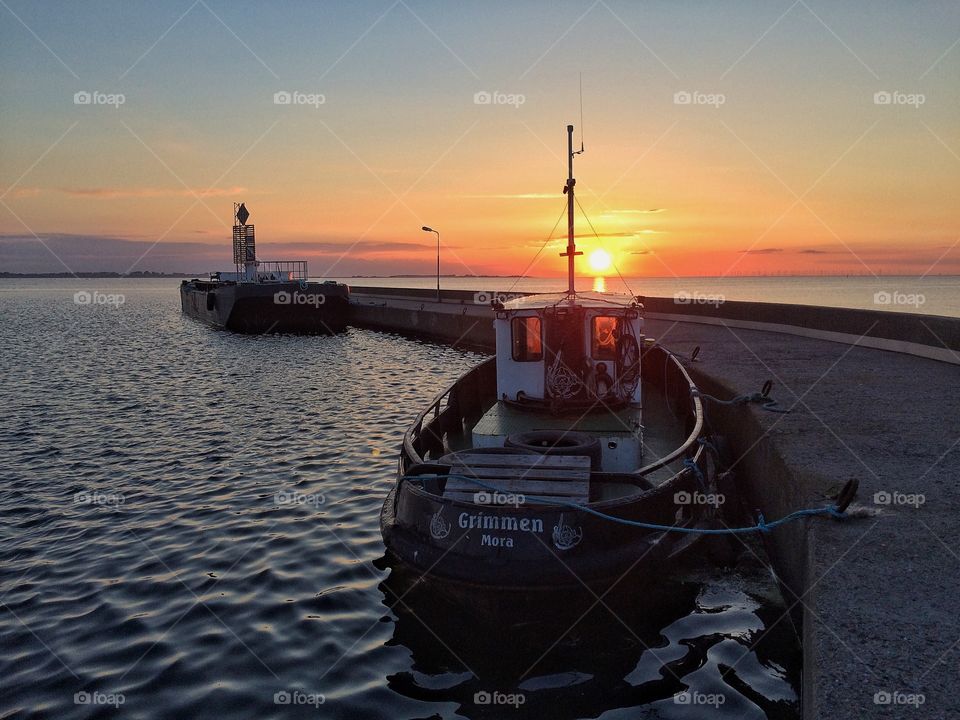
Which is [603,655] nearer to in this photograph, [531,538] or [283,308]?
[531,538]

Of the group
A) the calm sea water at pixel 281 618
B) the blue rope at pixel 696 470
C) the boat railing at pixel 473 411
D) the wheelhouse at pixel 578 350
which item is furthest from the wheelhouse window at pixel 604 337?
the calm sea water at pixel 281 618

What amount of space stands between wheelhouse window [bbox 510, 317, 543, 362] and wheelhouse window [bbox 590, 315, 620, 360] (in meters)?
0.91

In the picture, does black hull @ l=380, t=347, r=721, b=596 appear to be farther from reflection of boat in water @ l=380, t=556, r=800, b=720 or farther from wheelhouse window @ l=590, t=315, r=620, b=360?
wheelhouse window @ l=590, t=315, r=620, b=360

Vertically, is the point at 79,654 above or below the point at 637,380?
below

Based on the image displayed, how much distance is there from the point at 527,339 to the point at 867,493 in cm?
567

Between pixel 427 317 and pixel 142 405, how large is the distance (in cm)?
2890

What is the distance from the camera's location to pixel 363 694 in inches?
296

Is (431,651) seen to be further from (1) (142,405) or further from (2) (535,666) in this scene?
(1) (142,405)

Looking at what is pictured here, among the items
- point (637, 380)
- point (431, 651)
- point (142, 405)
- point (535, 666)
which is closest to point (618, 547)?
point (535, 666)

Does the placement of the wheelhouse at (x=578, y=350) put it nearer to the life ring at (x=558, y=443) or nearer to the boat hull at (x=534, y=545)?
the life ring at (x=558, y=443)

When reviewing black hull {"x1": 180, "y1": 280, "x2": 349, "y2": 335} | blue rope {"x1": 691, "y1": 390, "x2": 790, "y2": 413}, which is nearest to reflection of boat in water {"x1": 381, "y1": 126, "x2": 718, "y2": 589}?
blue rope {"x1": 691, "y1": 390, "x2": 790, "y2": 413}

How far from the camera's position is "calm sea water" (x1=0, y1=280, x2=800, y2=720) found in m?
7.36

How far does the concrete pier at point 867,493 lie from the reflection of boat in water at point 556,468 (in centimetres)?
127

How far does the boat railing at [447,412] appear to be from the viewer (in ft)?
36.3
